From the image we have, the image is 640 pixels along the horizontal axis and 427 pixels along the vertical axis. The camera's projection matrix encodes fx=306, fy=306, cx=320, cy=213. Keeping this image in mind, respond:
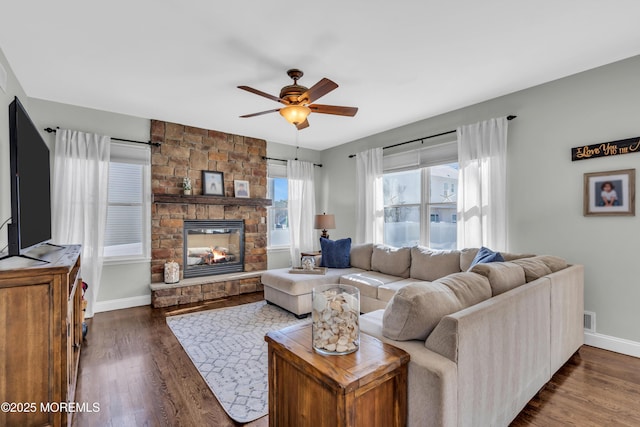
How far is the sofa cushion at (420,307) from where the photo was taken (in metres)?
1.40

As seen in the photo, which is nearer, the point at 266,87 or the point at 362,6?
the point at 362,6

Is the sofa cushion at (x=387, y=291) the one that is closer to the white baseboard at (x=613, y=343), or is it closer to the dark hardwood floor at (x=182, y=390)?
the dark hardwood floor at (x=182, y=390)

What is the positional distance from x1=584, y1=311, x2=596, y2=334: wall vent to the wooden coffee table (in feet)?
8.83

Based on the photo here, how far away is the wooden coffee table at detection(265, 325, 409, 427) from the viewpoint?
111 cm

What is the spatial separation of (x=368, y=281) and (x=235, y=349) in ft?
5.39

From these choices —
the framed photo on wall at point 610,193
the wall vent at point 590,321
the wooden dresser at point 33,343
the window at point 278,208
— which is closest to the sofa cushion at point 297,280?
the window at point 278,208

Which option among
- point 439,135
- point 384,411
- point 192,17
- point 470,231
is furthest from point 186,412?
point 439,135

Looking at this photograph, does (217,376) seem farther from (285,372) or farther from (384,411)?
(384,411)

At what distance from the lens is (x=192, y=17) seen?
211cm

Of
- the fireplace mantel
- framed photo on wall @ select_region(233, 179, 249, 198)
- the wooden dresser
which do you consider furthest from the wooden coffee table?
framed photo on wall @ select_region(233, 179, 249, 198)

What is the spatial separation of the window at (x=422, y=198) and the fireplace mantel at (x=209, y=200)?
2110mm

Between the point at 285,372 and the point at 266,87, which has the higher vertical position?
the point at 266,87

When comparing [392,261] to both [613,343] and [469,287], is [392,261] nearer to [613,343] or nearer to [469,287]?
[613,343]

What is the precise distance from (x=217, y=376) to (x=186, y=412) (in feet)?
1.40
